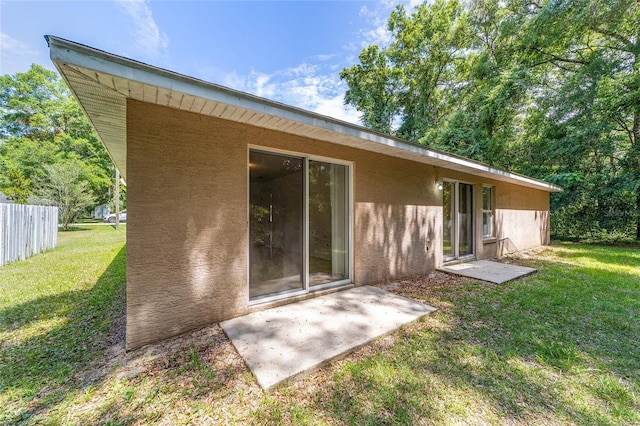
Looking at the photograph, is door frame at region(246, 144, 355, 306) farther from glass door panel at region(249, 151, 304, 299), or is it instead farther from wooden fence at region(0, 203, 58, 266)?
wooden fence at region(0, 203, 58, 266)

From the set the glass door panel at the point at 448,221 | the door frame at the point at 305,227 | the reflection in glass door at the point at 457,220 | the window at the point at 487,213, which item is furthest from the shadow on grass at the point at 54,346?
the window at the point at 487,213

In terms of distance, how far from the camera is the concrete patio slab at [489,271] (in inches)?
200

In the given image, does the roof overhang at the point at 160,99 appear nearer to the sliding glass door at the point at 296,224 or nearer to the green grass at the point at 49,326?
the sliding glass door at the point at 296,224

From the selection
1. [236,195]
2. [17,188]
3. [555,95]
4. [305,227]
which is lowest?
→ [305,227]

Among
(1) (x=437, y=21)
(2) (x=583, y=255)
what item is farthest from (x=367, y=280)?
(1) (x=437, y=21)

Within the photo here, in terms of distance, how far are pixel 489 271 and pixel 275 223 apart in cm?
496

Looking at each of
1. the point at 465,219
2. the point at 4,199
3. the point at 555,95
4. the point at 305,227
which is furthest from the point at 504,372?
the point at 4,199

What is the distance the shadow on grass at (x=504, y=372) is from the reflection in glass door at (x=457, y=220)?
280 cm

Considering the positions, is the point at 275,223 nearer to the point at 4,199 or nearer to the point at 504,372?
the point at 504,372

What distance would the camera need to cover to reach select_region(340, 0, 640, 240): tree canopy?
394 inches

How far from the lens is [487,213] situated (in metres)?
7.39

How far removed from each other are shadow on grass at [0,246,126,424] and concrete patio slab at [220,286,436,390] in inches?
50.7

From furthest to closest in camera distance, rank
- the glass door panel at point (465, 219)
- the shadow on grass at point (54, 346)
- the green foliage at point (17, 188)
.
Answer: the green foliage at point (17, 188)
the glass door panel at point (465, 219)
the shadow on grass at point (54, 346)

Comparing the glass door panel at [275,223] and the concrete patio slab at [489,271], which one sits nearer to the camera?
the glass door panel at [275,223]
